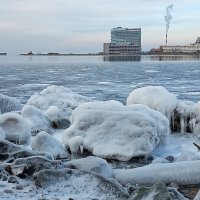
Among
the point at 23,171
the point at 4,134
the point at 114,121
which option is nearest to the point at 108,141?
the point at 114,121

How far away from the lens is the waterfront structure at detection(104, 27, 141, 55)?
166750mm

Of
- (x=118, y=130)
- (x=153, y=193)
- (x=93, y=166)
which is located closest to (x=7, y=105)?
(x=118, y=130)

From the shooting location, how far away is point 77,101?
595 inches

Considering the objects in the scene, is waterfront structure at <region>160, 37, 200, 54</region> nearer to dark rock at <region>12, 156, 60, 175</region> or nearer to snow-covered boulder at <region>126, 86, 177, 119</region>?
snow-covered boulder at <region>126, 86, 177, 119</region>

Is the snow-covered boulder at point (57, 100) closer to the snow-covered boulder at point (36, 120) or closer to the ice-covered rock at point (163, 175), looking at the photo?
the snow-covered boulder at point (36, 120)

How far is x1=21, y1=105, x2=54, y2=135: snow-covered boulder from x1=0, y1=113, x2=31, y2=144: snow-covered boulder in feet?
4.92

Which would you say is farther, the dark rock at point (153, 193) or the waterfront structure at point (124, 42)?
the waterfront structure at point (124, 42)

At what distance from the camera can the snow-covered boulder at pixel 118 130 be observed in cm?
862

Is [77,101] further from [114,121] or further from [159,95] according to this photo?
[114,121]

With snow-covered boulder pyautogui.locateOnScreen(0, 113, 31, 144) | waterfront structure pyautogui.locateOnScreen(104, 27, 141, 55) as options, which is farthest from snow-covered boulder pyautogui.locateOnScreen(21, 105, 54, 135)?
waterfront structure pyautogui.locateOnScreen(104, 27, 141, 55)

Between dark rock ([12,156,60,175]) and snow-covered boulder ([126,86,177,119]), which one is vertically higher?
snow-covered boulder ([126,86,177,119])

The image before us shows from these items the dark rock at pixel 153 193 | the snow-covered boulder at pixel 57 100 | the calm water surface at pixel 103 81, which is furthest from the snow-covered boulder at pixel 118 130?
the calm water surface at pixel 103 81

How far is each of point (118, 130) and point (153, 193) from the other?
373 centimetres

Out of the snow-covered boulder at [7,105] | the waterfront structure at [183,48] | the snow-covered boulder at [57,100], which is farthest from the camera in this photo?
the waterfront structure at [183,48]
